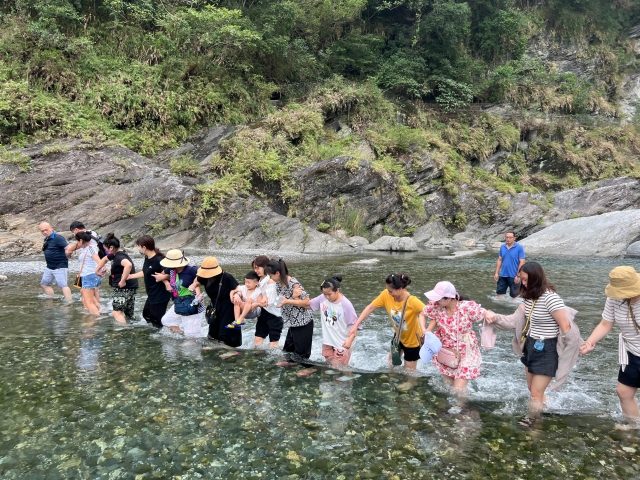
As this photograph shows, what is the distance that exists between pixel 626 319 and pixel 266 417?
3.83 m

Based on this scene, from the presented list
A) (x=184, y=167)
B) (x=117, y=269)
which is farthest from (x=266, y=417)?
(x=184, y=167)

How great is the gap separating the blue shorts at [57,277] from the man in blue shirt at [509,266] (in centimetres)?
1015

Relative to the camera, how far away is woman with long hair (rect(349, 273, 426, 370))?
5.55 meters

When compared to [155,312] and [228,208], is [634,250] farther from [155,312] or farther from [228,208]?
[155,312]

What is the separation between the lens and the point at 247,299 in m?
6.60

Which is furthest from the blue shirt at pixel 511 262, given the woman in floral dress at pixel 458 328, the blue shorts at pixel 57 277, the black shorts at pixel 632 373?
the blue shorts at pixel 57 277

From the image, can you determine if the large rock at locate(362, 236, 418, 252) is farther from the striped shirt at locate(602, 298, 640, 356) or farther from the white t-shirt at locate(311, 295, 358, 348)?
the striped shirt at locate(602, 298, 640, 356)

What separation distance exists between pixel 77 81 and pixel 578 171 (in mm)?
32993

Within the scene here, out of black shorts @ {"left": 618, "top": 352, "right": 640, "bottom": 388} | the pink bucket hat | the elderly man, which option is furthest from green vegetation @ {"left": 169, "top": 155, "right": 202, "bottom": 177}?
black shorts @ {"left": 618, "top": 352, "right": 640, "bottom": 388}

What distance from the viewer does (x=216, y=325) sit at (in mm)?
6996

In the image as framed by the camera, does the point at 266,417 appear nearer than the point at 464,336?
Yes

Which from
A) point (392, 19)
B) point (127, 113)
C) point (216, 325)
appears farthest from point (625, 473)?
point (392, 19)

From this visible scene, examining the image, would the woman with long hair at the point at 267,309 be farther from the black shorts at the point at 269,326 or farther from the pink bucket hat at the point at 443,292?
the pink bucket hat at the point at 443,292

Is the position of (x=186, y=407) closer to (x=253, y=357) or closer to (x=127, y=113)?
(x=253, y=357)
